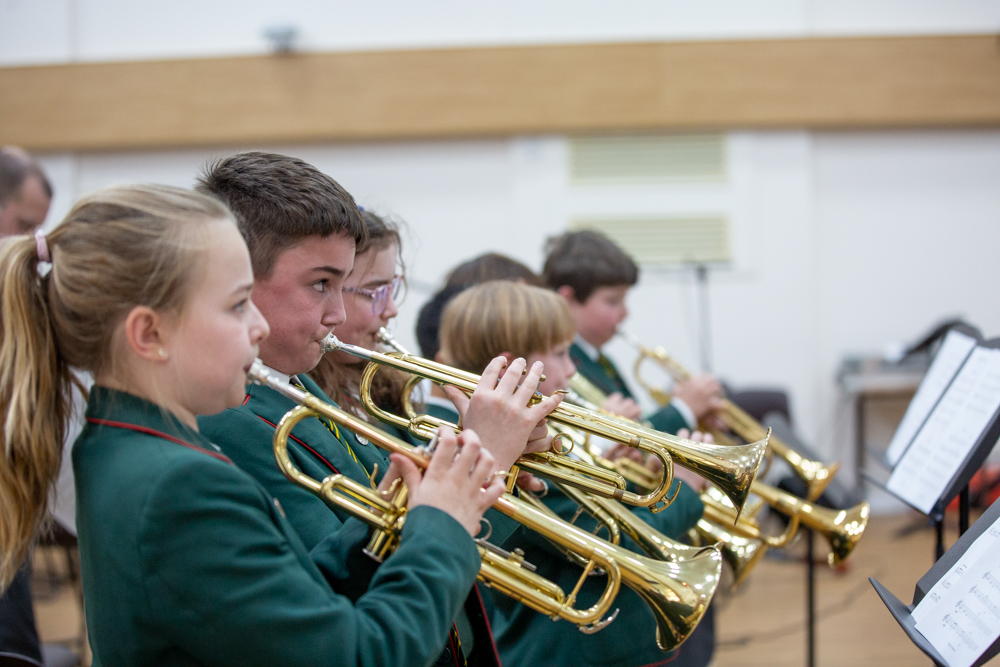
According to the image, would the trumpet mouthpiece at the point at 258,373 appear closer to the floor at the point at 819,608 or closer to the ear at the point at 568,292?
the ear at the point at 568,292

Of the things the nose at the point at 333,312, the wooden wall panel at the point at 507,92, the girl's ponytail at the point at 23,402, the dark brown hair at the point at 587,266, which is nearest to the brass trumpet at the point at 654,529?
the nose at the point at 333,312

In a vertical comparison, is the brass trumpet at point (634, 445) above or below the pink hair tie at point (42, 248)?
below

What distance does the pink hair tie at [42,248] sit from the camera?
112 cm

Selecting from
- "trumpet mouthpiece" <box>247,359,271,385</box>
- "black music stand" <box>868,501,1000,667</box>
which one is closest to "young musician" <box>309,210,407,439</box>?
"trumpet mouthpiece" <box>247,359,271,385</box>

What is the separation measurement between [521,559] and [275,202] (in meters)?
0.78

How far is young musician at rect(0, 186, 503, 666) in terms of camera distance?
3.28 ft

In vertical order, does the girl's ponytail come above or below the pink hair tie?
below

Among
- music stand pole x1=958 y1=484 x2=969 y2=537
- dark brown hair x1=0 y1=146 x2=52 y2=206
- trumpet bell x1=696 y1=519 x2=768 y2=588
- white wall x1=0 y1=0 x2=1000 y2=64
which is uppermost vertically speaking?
white wall x1=0 y1=0 x2=1000 y2=64

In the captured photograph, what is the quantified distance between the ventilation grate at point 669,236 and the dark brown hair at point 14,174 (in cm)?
341

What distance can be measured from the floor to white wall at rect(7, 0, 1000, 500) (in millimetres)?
1161

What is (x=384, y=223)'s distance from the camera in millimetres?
2059

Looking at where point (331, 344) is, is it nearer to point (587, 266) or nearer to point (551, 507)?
point (551, 507)

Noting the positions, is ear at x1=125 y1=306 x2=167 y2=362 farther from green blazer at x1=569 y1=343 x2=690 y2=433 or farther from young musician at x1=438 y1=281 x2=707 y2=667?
green blazer at x1=569 y1=343 x2=690 y2=433

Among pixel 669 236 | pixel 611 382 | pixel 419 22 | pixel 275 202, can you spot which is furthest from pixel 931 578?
pixel 419 22
